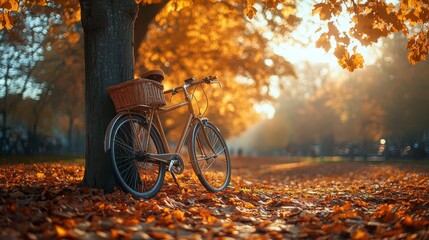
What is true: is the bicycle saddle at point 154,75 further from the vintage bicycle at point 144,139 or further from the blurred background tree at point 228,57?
the blurred background tree at point 228,57

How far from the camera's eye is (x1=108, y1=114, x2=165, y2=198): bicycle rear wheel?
5043 mm

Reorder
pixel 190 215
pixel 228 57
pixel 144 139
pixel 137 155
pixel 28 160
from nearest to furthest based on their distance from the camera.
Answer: pixel 190 215, pixel 137 155, pixel 144 139, pixel 28 160, pixel 228 57

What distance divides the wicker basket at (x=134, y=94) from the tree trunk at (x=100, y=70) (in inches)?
13.9

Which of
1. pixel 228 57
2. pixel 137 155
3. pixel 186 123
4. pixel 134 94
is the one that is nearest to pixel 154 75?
pixel 134 94

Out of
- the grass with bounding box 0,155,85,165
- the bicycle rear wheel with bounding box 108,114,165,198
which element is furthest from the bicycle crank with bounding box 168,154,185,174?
the grass with bounding box 0,155,85,165

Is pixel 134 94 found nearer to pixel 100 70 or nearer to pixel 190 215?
pixel 100 70

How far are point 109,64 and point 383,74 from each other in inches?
879

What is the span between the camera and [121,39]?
5527 millimetres

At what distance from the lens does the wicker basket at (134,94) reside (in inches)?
193

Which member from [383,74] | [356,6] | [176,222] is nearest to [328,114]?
[383,74]

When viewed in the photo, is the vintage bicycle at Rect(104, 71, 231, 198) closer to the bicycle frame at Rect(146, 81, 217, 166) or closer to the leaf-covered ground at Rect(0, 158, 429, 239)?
the bicycle frame at Rect(146, 81, 217, 166)

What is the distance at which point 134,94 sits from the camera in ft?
16.1

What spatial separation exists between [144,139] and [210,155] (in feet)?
3.84

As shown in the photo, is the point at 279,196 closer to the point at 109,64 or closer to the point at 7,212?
the point at 109,64
